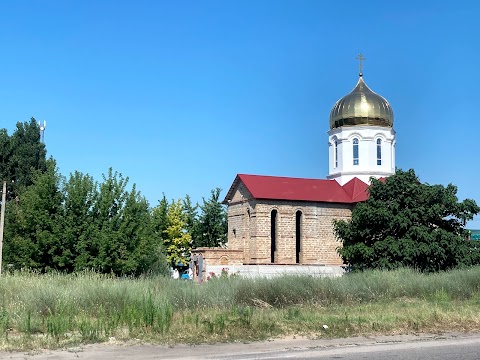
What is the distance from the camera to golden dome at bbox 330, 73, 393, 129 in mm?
43656

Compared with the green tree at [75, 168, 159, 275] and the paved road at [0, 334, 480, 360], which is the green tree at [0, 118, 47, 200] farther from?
the paved road at [0, 334, 480, 360]

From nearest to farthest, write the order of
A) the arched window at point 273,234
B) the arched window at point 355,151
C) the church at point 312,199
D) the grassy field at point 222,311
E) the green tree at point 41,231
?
the grassy field at point 222,311, the green tree at point 41,231, the church at point 312,199, the arched window at point 273,234, the arched window at point 355,151

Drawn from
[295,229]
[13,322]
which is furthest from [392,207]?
[13,322]

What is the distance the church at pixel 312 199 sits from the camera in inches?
1575

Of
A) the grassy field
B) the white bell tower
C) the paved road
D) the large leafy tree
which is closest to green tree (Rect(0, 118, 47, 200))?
the white bell tower

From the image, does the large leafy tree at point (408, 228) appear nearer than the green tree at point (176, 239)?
Yes

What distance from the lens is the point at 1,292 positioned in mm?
16203

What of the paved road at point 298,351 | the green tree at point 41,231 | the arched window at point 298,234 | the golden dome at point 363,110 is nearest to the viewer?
the paved road at point 298,351

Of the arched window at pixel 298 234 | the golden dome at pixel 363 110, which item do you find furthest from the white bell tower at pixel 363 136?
the arched window at pixel 298 234

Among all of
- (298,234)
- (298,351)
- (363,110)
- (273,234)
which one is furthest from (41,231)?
(363,110)

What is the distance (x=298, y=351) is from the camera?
10094 mm

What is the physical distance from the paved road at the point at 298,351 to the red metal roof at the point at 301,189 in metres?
29.0

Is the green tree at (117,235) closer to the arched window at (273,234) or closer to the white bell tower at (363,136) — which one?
the arched window at (273,234)

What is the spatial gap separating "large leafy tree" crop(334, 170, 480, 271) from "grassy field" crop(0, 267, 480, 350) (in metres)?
12.7
